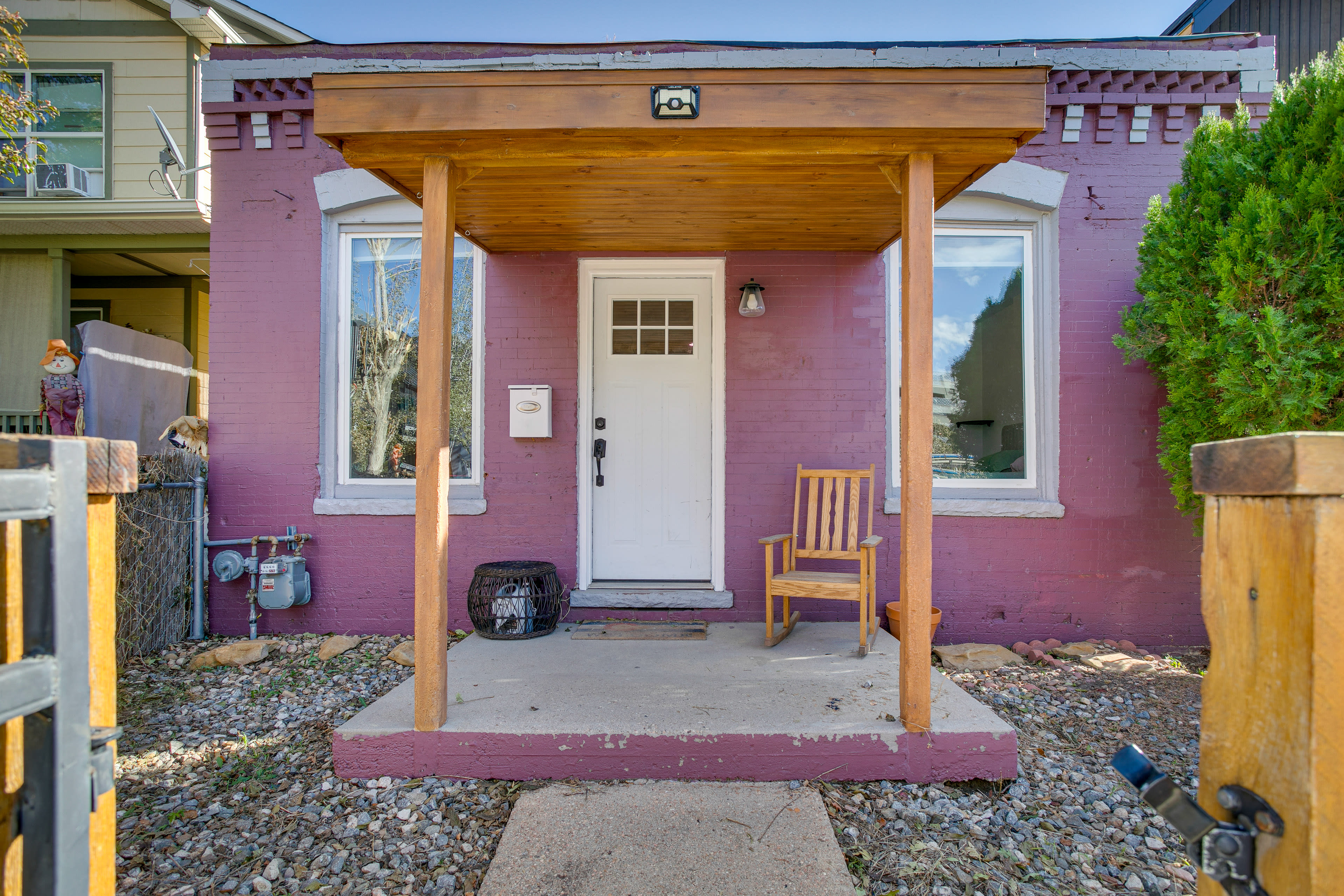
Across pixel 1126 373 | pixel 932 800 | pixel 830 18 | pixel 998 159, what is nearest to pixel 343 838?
pixel 932 800

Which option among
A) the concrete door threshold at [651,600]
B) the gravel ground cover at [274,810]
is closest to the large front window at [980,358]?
the concrete door threshold at [651,600]

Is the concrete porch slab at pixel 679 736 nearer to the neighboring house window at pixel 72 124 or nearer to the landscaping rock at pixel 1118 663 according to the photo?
the landscaping rock at pixel 1118 663

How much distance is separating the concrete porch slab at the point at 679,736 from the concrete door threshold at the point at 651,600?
→ 4.20 ft

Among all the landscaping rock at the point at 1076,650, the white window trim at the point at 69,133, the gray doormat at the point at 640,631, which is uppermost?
the white window trim at the point at 69,133

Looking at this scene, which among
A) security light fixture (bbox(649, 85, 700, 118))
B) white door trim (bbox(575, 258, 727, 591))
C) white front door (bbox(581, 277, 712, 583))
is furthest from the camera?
white front door (bbox(581, 277, 712, 583))

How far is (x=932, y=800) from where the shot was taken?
93.1 inches

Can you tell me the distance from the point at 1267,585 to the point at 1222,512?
0.34ft

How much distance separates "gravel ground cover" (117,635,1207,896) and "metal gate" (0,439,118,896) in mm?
1406

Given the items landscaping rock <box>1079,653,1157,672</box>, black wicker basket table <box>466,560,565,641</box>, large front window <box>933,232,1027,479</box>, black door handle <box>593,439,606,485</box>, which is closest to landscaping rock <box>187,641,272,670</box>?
black wicker basket table <box>466,560,565,641</box>

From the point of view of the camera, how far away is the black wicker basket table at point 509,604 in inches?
145

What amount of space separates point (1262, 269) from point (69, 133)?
909 cm

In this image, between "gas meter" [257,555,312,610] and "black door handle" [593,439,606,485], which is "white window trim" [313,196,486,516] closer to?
"gas meter" [257,555,312,610]

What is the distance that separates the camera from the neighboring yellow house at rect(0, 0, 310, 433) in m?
6.09

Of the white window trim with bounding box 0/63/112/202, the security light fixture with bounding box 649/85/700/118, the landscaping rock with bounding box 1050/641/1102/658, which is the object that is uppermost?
the white window trim with bounding box 0/63/112/202
